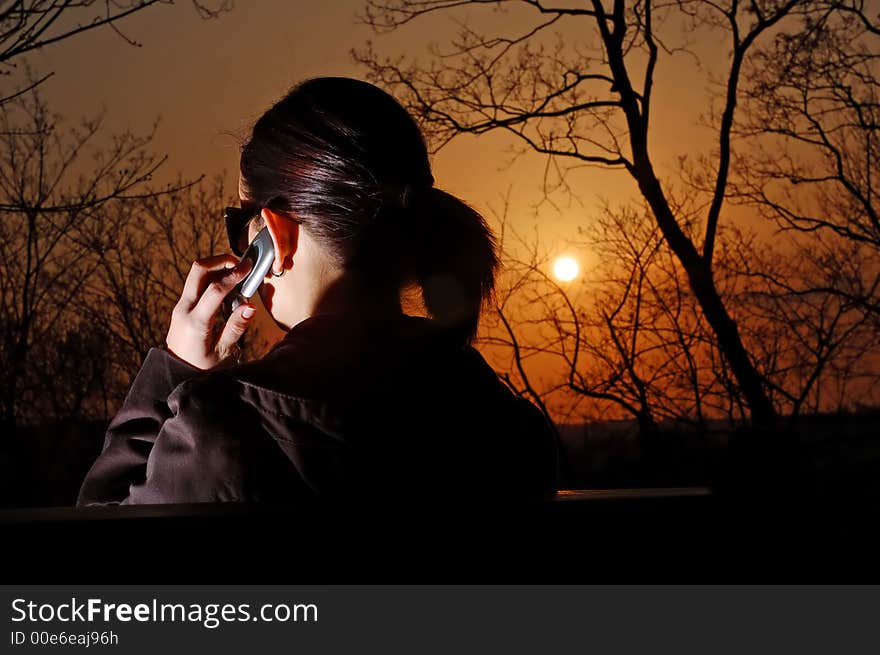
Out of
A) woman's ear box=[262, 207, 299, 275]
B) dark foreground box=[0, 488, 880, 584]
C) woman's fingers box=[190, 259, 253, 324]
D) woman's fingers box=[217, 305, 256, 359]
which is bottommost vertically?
dark foreground box=[0, 488, 880, 584]

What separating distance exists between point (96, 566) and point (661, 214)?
5.01 meters

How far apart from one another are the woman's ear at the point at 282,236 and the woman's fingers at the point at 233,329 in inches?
6.8

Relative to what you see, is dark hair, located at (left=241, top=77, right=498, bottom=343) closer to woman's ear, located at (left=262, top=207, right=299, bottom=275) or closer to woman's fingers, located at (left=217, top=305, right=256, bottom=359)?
woman's ear, located at (left=262, top=207, right=299, bottom=275)

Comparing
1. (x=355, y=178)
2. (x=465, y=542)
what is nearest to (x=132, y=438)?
(x=355, y=178)

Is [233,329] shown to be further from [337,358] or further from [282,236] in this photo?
[337,358]

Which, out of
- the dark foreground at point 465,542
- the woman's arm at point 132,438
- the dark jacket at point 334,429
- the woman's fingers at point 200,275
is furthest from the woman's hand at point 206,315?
the dark foreground at point 465,542

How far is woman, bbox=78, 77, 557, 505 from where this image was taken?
97 cm

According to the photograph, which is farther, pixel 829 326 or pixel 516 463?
pixel 829 326

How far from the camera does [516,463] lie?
117 cm

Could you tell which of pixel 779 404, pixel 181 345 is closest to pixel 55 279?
pixel 779 404

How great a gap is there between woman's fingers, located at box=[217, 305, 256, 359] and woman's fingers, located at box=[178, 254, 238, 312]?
0.06m

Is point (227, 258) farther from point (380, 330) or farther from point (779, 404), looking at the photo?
point (779, 404)

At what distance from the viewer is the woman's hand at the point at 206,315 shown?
1402 mm

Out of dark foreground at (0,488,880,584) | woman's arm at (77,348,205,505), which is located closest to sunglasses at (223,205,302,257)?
woman's arm at (77,348,205,505)
